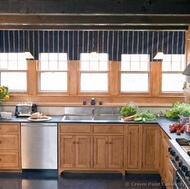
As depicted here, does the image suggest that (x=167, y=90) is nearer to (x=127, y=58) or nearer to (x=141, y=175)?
(x=127, y=58)

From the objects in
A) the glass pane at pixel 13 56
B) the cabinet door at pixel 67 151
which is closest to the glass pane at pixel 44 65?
the glass pane at pixel 13 56

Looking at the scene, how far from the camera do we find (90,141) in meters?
5.36

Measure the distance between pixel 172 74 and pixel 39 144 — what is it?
294 cm

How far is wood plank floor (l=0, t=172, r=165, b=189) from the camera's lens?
194 inches

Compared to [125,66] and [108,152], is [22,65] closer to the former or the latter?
[125,66]

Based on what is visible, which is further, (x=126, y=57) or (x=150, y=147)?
(x=126, y=57)

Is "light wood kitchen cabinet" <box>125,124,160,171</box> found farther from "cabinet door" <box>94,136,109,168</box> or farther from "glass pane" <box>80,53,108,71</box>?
"glass pane" <box>80,53,108,71</box>

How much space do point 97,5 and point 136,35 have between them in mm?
2314

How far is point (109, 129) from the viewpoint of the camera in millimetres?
5344

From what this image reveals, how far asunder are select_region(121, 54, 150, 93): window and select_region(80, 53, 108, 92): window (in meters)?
0.36

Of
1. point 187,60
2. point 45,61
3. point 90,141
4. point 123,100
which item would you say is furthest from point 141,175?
point 45,61

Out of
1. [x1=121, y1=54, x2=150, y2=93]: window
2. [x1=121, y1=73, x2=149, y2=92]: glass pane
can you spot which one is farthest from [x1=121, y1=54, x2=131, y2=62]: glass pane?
[x1=121, y1=73, x2=149, y2=92]: glass pane

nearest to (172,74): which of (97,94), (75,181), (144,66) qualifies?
(144,66)

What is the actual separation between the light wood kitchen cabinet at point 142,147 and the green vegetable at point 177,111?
0.48 metres
